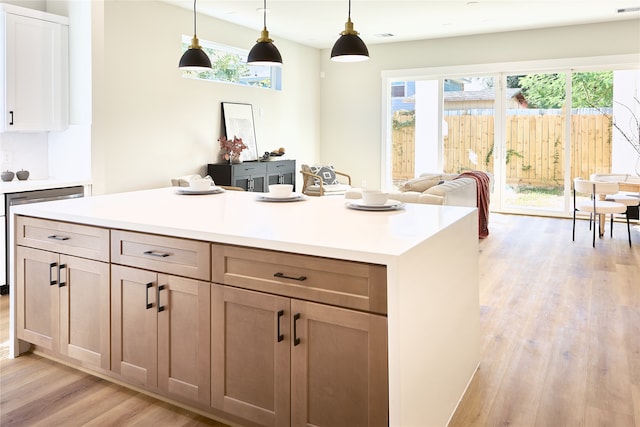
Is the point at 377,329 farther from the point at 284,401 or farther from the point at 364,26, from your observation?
the point at 364,26

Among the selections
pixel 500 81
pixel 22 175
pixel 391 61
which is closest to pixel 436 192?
pixel 22 175

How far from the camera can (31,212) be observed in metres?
2.68

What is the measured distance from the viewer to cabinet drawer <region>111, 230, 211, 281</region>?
2111mm

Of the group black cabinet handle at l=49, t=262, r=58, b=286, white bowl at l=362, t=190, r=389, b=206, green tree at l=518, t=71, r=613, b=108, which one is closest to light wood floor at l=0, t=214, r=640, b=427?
black cabinet handle at l=49, t=262, r=58, b=286

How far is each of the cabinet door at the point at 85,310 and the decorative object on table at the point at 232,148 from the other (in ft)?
14.7

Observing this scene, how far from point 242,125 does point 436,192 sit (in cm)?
357

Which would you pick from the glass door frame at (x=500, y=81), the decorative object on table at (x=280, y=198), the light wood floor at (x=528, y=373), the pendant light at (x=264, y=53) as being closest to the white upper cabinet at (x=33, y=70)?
the light wood floor at (x=528, y=373)

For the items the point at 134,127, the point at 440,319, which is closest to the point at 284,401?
the point at 440,319

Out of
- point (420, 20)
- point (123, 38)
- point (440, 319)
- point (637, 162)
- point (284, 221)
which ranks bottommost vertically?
point (440, 319)

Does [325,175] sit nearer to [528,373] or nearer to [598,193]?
[598,193]

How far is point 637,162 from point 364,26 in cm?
430

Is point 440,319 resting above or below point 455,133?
below

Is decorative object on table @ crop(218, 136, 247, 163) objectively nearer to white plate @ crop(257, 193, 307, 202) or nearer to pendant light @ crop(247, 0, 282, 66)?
pendant light @ crop(247, 0, 282, 66)

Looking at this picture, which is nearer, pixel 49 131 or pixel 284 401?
pixel 284 401
